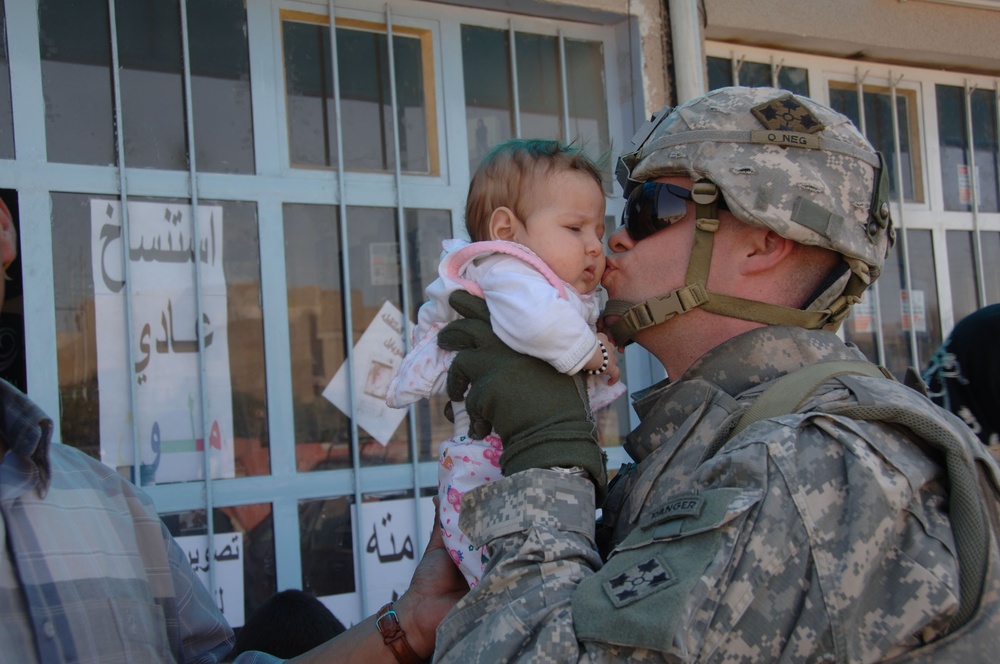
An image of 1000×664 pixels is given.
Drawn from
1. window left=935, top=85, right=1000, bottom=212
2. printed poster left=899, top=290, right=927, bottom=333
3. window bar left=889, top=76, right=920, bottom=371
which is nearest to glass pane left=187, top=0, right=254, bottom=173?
window bar left=889, top=76, right=920, bottom=371

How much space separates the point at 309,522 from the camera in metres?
3.57

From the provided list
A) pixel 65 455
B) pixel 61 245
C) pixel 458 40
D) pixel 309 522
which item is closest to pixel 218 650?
pixel 65 455

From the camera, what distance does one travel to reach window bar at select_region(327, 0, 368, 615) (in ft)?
11.9

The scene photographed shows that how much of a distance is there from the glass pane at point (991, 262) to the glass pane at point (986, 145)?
174mm

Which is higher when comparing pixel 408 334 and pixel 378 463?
pixel 408 334

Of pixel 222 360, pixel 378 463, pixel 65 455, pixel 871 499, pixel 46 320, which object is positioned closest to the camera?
pixel 871 499

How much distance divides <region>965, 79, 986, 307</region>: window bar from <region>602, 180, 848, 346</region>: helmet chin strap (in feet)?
13.0

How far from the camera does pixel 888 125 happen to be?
16.7 ft

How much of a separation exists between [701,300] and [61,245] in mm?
2544

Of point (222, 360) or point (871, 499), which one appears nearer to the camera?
point (871, 499)

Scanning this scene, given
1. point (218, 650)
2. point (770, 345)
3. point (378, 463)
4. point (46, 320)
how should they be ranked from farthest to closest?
point (378, 463) → point (46, 320) → point (218, 650) → point (770, 345)

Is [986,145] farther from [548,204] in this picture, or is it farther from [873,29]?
[548,204]

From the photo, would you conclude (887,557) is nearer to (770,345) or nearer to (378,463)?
(770,345)

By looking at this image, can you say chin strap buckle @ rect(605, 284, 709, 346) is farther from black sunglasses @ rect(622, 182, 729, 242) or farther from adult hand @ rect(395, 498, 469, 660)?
adult hand @ rect(395, 498, 469, 660)
